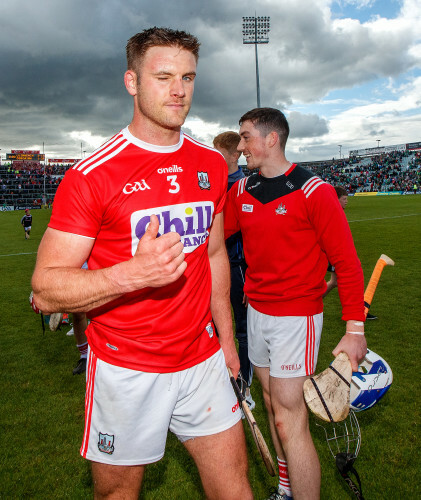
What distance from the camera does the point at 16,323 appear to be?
8.10m

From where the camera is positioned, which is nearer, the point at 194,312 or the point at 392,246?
the point at 194,312

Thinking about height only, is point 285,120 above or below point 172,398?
above

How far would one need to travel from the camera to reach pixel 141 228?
2.20 metres

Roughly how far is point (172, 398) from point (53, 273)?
95cm

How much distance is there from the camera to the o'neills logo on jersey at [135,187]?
7.12 feet

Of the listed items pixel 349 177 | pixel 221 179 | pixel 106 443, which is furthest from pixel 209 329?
pixel 349 177

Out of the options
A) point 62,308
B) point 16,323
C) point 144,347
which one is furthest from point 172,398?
point 16,323

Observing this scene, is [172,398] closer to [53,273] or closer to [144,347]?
[144,347]

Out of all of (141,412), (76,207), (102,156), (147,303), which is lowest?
(141,412)

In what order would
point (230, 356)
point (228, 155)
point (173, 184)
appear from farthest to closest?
1. point (228, 155)
2. point (230, 356)
3. point (173, 184)

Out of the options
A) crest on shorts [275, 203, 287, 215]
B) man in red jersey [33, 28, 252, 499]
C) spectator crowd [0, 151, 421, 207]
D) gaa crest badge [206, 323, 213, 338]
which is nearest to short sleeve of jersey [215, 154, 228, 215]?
man in red jersey [33, 28, 252, 499]

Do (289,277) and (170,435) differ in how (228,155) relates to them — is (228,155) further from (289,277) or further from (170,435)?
(170,435)

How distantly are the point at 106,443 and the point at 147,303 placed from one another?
78cm

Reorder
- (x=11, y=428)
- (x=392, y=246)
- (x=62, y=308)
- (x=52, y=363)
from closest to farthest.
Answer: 1. (x=62, y=308)
2. (x=11, y=428)
3. (x=52, y=363)
4. (x=392, y=246)
